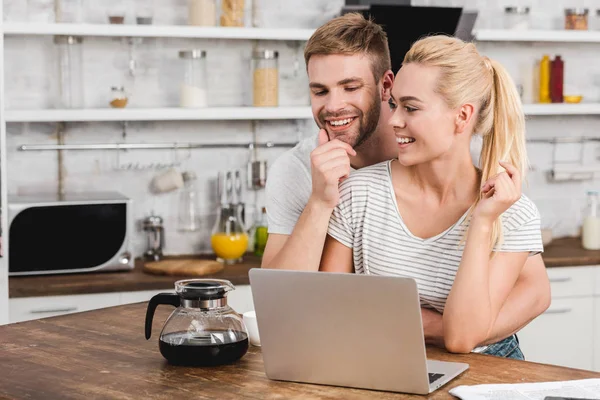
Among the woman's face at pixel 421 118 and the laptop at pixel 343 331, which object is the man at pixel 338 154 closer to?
the woman's face at pixel 421 118

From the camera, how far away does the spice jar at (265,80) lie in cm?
407

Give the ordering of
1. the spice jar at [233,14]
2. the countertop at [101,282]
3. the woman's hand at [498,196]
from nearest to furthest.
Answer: the woman's hand at [498,196] → the countertop at [101,282] → the spice jar at [233,14]

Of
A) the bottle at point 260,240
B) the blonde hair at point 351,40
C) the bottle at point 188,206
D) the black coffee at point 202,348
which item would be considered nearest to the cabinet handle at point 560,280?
the bottle at point 260,240

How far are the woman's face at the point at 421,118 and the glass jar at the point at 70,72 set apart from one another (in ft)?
6.67

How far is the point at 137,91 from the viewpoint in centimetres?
412

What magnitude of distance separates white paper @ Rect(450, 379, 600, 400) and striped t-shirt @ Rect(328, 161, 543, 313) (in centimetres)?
51

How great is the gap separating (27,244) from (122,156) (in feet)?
2.25

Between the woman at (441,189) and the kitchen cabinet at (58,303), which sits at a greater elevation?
the woman at (441,189)

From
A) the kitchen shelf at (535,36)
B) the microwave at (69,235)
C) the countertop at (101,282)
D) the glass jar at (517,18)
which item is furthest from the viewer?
the glass jar at (517,18)

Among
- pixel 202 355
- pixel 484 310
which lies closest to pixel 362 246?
pixel 484 310

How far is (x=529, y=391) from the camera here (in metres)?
1.74

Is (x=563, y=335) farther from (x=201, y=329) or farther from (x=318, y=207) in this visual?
(x=201, y=329)

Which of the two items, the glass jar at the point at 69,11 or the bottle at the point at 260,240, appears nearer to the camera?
Answer: the glass jar at the point at 69,11

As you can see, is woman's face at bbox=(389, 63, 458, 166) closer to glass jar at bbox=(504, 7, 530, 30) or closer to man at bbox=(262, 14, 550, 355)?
man at bbox=(262, 14, 550, 355)
